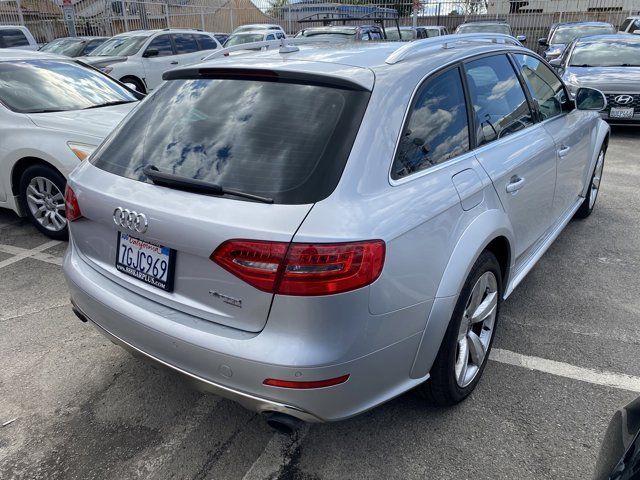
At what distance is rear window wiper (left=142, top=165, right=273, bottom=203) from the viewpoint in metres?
2.01

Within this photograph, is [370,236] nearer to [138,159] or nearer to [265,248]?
[265,248]

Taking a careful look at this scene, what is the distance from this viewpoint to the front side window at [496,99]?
2.83m

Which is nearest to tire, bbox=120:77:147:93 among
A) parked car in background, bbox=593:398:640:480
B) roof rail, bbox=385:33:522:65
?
roof rail, bbox=385:33:522:65

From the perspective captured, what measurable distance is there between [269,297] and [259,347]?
0.63ft

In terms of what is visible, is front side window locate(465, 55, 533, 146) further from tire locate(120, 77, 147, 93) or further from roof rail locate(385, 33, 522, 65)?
tire locate(120, 77, 147, 93)

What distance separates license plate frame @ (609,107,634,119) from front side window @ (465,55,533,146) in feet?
20.6

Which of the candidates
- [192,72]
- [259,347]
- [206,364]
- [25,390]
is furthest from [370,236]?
[25,390]

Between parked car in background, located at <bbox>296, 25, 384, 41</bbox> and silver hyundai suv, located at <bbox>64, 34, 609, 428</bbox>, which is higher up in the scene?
parked car in background, located at <bbox>296, 25, 384, 41</bbox>

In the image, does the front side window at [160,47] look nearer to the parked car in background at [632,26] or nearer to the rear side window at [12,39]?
the rear side window at [12,39]

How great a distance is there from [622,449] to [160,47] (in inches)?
535

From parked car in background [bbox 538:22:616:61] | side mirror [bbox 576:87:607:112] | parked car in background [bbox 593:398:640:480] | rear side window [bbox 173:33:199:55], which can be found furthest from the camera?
parked car in background [bbox 538:22:616:61]

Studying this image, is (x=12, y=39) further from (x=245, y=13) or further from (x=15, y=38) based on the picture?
(x=245, y=13)

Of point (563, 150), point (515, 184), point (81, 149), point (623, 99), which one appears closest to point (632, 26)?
point (623, 99)

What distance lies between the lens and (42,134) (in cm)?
479
